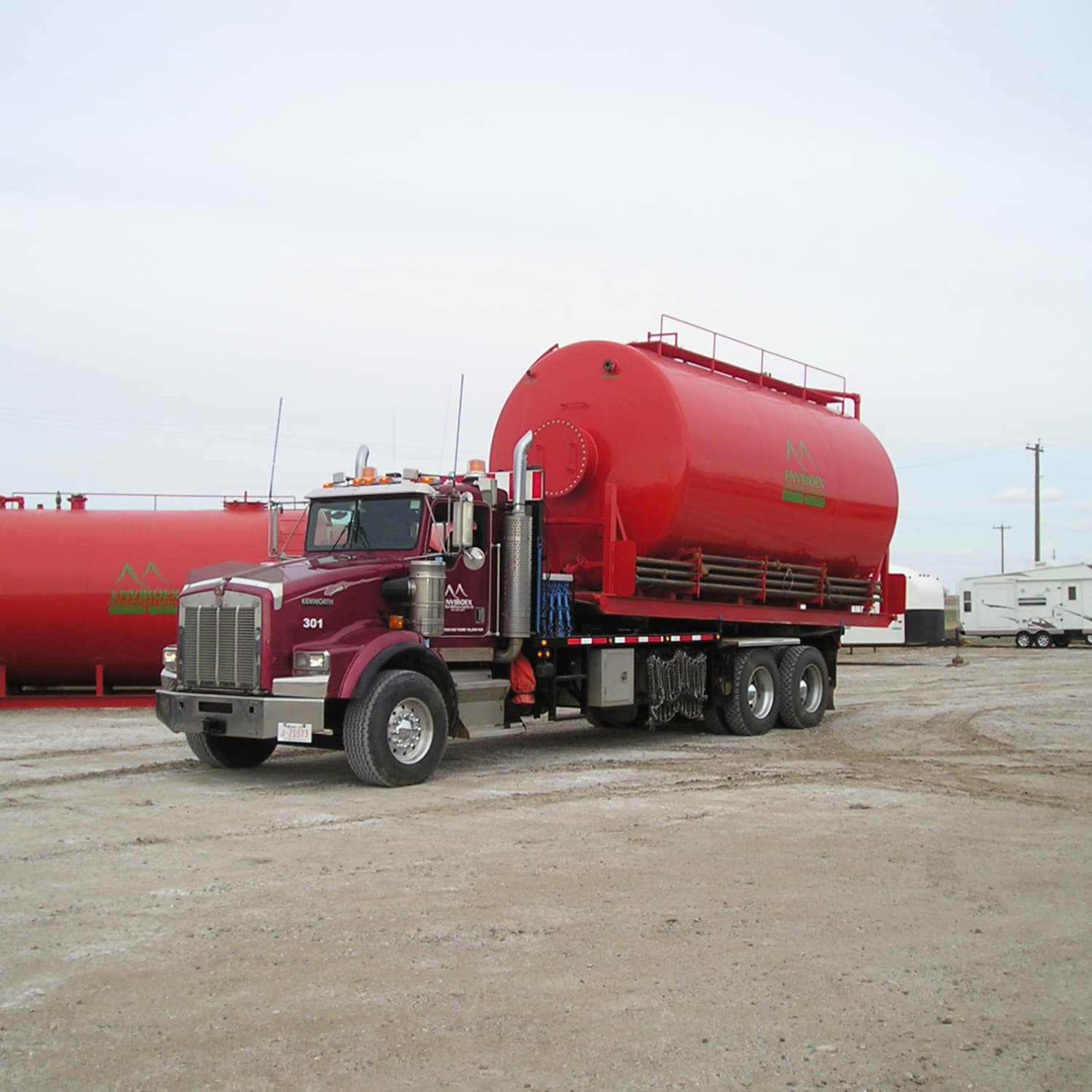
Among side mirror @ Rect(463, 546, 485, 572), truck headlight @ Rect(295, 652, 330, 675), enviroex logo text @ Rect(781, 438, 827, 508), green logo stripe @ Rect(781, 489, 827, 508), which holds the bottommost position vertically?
truck headlight @ Rect(295, 652, 330, 675)

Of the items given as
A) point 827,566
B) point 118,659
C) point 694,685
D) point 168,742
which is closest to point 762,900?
point 694,685

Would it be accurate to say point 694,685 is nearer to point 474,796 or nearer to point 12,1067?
point 474,796

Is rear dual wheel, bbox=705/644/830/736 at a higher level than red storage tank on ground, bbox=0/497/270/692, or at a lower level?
lower

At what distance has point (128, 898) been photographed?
281 inches

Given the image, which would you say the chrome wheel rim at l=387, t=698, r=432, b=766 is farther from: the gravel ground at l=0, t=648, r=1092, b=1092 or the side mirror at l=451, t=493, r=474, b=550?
the side mirror at l=451, t=493, r=474, b=550

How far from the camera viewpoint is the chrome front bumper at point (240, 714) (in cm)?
1096

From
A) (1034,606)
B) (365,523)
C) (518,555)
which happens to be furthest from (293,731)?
(1034,606)

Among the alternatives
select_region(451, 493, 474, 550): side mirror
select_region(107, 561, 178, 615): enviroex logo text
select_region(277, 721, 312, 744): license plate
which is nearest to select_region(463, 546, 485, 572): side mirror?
select_region(451, 493, 474, 550): side mirror

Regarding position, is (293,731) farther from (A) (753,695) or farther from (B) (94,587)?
(B) (94,587)

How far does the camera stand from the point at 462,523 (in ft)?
40.2

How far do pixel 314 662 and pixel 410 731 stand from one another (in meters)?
1.20

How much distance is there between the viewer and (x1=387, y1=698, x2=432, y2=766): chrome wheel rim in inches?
455

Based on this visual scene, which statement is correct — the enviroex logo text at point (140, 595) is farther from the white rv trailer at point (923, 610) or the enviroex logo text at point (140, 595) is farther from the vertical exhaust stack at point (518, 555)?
the white rv trailer at point (923, 610)

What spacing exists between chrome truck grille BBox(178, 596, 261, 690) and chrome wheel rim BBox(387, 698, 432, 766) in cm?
132
